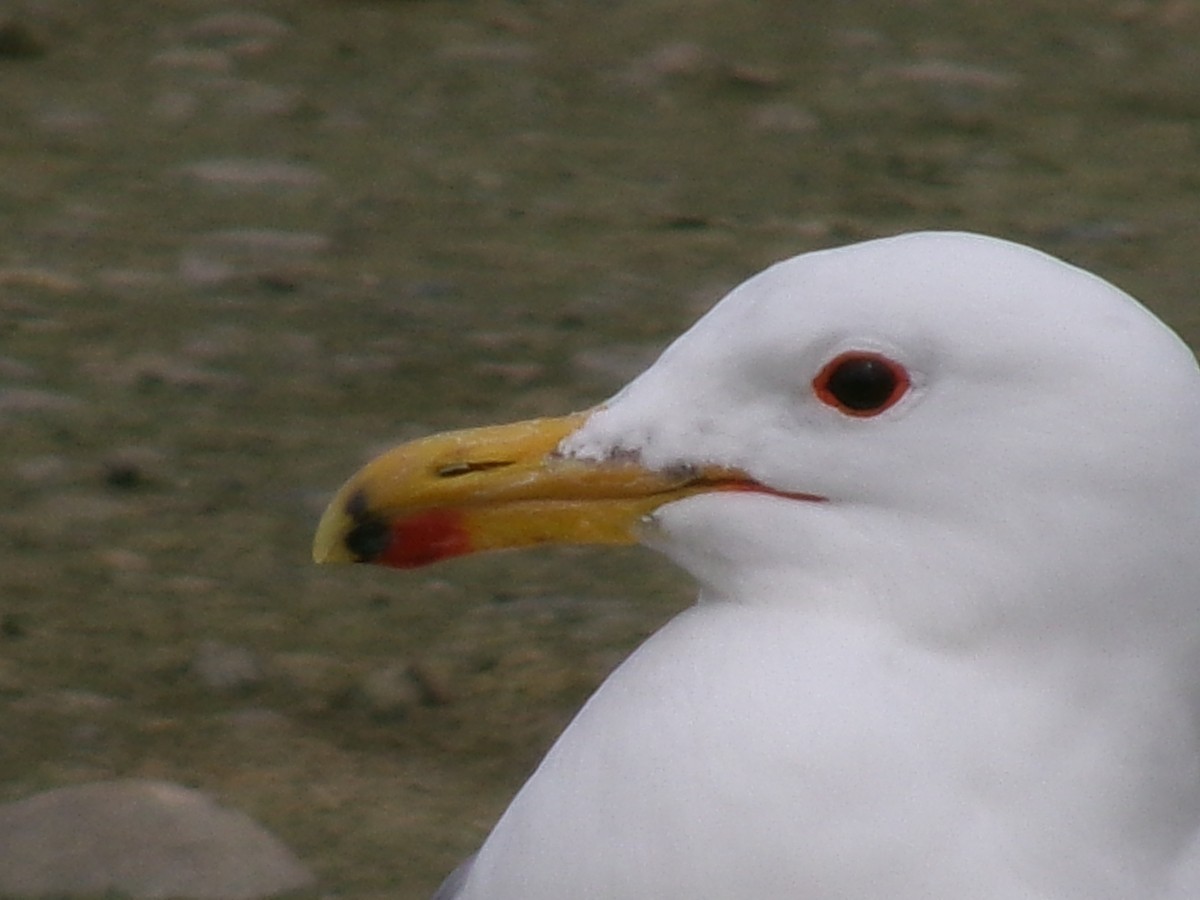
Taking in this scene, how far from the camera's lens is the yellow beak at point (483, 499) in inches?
103

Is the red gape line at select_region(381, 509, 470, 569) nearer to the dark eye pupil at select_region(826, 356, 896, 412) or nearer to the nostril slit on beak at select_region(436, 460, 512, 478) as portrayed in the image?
the nostril slit on beak at select_region(436, 460, 512, 478)

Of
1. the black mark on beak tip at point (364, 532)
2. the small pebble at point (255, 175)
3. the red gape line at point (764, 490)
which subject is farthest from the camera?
the small pebble at point (255, 175)

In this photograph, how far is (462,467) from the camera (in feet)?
8.94

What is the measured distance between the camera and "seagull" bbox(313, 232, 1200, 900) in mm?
2338

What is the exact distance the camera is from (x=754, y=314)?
2508 mm

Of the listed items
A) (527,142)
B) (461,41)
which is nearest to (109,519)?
(527,142)

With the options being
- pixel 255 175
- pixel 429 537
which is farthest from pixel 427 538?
pixel 255 175

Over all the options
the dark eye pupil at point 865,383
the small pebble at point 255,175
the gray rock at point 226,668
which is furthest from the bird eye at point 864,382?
the small pebble at point 255,175

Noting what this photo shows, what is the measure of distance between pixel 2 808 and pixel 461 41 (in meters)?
3.91

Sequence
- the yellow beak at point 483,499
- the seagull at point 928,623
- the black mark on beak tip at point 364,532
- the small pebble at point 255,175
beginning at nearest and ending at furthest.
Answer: the seagull at point 928,623 → the yellow beak at point 483,499 → the black mark on beak tip at point 364,532 → the small pebble at point 255,175

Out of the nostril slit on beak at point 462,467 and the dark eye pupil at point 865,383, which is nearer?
the dark eye pupil at point 865,383

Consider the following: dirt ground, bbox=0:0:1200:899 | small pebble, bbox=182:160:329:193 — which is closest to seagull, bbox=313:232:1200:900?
dirt ground, bbox=0:0:1200:899

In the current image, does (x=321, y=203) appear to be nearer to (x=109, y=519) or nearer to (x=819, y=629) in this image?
(x=109, y=519)

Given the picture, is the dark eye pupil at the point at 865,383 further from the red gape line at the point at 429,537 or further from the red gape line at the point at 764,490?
the red gape line at the point at 429,537
